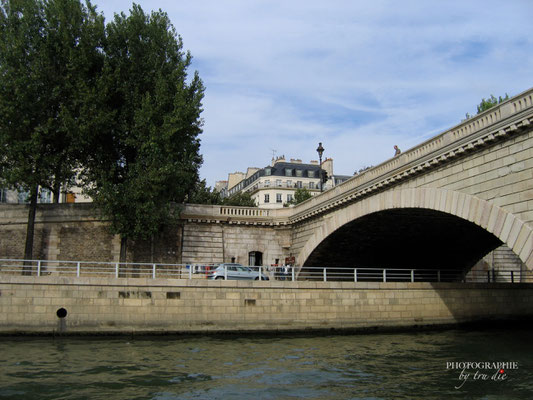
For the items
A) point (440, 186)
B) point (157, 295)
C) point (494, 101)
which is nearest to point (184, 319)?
point (157, 295)

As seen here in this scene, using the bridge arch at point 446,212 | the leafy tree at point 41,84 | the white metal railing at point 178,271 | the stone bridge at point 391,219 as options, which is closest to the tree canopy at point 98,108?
the leafy tree at point 41,84

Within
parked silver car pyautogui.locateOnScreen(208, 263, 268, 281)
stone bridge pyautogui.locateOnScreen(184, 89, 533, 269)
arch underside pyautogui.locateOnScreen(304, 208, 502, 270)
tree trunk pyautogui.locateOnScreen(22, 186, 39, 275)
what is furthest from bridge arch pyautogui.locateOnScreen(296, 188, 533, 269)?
tree trunk pyautogui.locateOnScreen(22, 186, 39, 275)

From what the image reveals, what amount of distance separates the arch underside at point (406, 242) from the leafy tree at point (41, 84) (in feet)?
53.9

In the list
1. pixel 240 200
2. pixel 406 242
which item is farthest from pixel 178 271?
pixel 240 200

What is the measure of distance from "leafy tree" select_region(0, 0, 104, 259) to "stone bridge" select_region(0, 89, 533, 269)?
4211 mm

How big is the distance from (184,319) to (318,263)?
1523 centimetres

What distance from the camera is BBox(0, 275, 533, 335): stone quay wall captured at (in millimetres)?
20656

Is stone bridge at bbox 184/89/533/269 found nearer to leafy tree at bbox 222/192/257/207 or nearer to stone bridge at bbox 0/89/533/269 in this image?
stone bridge at bbox 0/89/533/269

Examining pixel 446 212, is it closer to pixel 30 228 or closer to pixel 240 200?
pixel 30 228

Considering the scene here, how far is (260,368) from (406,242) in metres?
19.0

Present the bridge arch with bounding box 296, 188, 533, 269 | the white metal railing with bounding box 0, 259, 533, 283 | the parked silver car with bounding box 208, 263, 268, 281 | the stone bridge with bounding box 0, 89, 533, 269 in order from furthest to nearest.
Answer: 1. the parked silver car with bounding box 208, 263, 268, 281
2. the white metal railing with bounding box 0, 259, 533, 283
3. the stone bridge with bounding box 0, 89, 533, 269
4. the bridge arch with bounding box 296, 188, 533, 269

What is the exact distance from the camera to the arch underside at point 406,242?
2661 centimetres

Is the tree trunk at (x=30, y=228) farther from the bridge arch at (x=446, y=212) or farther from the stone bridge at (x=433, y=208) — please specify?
the bridge arch at (x=446, y=212)

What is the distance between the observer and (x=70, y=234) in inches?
1252
